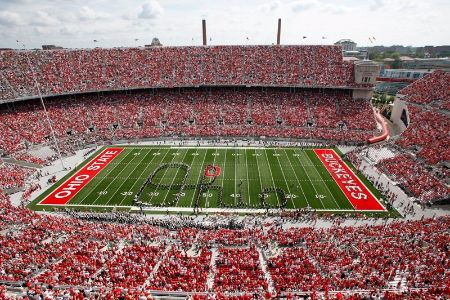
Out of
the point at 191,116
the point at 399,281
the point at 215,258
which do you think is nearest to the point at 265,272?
the point at 215,258

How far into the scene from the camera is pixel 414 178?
1078 inches

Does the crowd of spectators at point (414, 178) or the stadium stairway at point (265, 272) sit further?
the crowd of spectators at point (414, 178)

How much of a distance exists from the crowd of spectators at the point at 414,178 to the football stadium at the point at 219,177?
0.48 ft

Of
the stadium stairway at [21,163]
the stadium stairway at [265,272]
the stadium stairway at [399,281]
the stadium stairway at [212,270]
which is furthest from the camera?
the stadium stairway at [21,163]

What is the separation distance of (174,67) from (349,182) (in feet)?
105

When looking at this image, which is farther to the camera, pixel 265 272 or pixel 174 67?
pixel 174 67

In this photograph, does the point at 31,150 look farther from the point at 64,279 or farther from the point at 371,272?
the point at 371,272

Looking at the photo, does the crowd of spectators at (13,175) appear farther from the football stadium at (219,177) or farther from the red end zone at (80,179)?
the red end zone at (80,179)

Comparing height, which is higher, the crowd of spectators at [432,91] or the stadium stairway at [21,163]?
the crowd of spectators at [432,91]

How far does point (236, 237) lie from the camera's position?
19156 millimetres

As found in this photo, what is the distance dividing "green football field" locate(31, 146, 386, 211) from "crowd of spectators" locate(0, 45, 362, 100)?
1364 centimetres

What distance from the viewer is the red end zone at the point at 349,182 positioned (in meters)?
25.0

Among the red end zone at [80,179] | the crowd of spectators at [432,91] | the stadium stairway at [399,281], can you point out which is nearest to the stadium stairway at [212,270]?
the stadium stairway at [399,281]

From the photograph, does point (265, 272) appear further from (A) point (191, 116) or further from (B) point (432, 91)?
(B) point (432, 91)
